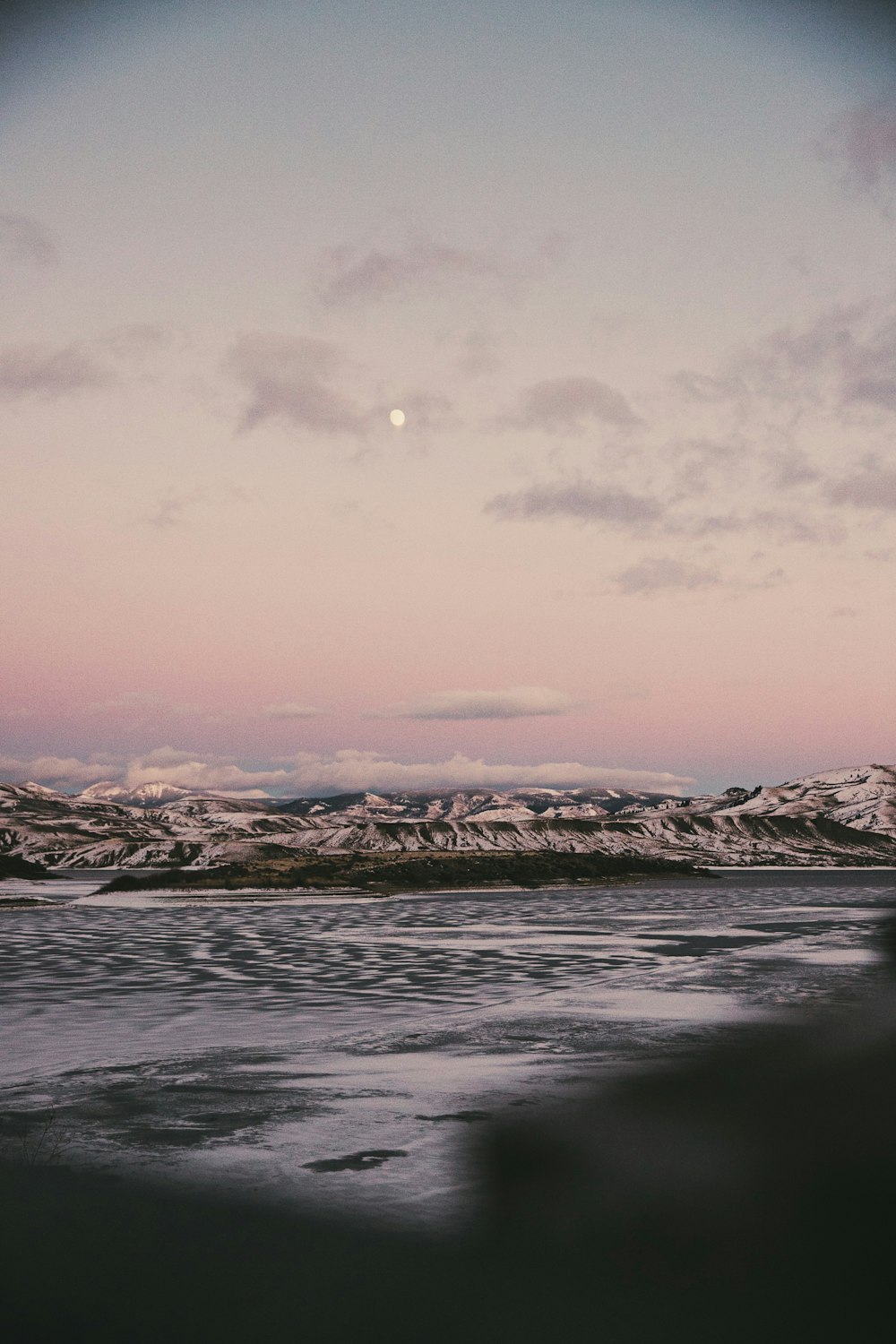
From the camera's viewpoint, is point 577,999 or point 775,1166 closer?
point 775,1166

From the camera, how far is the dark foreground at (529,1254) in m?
8.22

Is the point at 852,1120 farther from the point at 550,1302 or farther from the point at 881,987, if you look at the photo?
the point at 881,987

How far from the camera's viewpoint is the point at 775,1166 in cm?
1187

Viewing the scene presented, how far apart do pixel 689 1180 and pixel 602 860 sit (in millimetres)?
137713

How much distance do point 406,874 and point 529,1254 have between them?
111 m

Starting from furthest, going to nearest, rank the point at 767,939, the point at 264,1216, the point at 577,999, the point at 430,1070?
the point at 767,939, the point at 577,999, the point at 430,1070, the point at 264,1216

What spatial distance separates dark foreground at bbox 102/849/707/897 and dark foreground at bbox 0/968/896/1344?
299 feet

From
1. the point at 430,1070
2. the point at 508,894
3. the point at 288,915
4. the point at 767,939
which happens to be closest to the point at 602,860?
the point at 508,894

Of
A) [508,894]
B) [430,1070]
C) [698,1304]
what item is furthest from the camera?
[508,894]

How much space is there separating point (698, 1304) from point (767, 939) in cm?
3741

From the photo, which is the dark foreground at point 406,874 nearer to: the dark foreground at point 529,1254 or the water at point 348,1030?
the water at point 348,1030

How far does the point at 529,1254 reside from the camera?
9.47 m

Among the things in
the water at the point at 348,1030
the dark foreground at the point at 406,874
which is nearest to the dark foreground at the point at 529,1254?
the water at the point at 348,1030

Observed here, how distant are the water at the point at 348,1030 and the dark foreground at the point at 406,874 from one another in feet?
183
